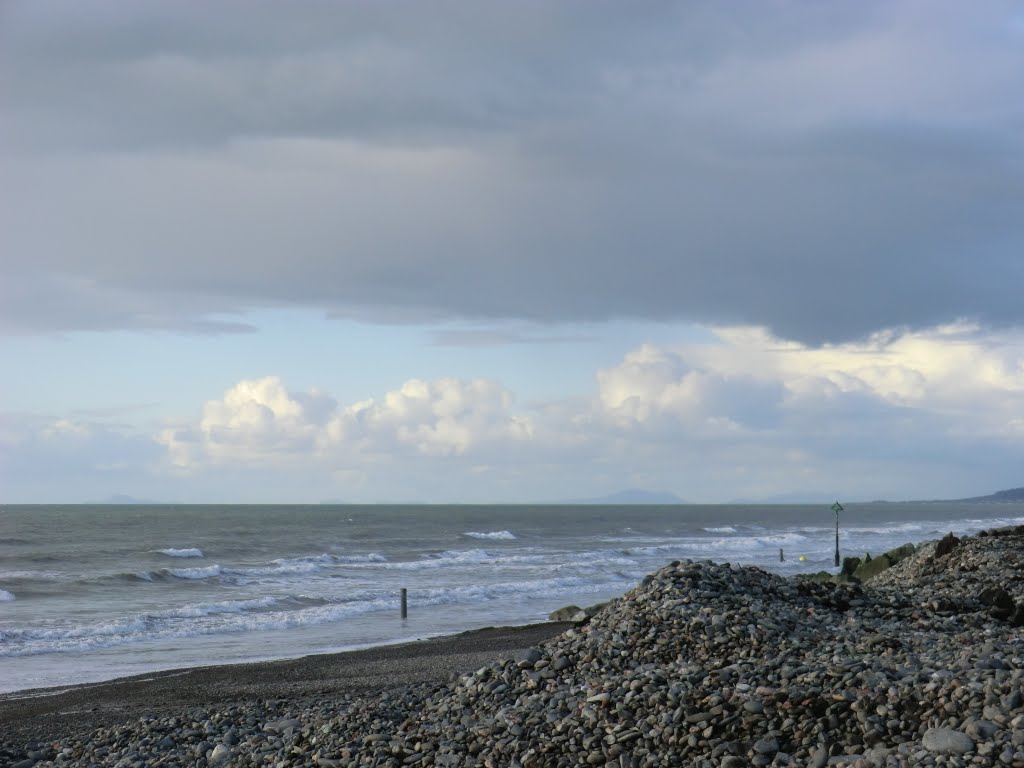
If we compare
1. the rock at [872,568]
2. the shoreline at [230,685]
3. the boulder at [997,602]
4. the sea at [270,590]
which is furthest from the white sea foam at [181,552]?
the boulder at [997,602]

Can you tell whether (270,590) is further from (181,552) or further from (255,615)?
(181,552)

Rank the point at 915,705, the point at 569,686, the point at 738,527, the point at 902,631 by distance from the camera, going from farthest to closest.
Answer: the point at 738,527
the point at 902,631
the point at 569,686
the point at 915,705

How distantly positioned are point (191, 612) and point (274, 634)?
4521 mm

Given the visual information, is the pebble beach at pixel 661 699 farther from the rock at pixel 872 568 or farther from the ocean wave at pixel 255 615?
the rock at pixel 872 568

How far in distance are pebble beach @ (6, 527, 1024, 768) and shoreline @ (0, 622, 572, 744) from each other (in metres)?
0.07

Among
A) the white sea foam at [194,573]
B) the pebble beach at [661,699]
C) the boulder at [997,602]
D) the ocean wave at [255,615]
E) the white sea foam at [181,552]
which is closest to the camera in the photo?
the pebble beach at [661,699]

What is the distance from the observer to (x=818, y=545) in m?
70.0

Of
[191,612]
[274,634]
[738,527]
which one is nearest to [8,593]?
[191,612]

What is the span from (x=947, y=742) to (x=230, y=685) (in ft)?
42.3

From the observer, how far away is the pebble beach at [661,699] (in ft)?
24.3

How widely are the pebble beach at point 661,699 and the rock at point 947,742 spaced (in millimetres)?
14

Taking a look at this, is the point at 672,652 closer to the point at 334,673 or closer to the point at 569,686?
the point at 569,686

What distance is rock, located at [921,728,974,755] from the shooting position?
647cm

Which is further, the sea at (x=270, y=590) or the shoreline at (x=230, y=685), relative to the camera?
the sea at (x=270, y=590)
